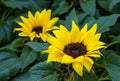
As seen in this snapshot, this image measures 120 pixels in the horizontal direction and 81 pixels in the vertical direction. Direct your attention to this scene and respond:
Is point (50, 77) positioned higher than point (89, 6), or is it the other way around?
point (89, 6)

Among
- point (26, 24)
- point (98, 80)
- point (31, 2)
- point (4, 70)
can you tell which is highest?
point (31, 2)

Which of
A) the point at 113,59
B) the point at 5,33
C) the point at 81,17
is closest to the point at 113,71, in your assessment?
the point at 113,59

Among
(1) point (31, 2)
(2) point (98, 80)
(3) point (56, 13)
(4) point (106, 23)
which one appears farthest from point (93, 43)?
(1) point (31, 2)

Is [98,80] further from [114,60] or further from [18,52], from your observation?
[18,52]

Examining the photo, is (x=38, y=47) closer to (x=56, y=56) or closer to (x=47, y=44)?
(x=47, y=44)

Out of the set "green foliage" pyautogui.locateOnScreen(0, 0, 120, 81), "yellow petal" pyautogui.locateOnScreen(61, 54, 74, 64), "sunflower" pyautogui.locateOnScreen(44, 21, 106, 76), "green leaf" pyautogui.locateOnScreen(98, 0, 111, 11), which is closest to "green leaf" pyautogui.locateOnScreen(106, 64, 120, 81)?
"green foliage" pyautogui.locateOnScreen(0, 0, 120, 81)

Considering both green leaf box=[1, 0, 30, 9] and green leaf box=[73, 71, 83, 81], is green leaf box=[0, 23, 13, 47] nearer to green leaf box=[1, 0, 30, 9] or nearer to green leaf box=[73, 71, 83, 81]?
green leaf box=[1, 0, 30, 9]

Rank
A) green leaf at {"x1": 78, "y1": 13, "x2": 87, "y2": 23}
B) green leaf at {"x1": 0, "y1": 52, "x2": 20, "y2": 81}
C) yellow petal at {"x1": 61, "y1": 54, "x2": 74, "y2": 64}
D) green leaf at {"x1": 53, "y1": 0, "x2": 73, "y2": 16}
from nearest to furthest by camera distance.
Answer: yellow petal at {"x1": 61, "y1": 54, "x2": 74, "y2": 64} < green leaf at {"x1": 0, "y1": 52, "x2": 20, "y2": 81} < green leaf at {"x1": 78, "y1": 13, "x2": 87, "y2": 23} < green leaf at {"x1": 53, "y1": 0, "x2": 73, "y2": 16}
